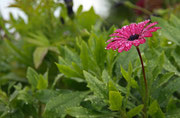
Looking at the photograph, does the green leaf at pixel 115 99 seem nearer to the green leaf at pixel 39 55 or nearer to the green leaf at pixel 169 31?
the green leaf at pixel 169 31

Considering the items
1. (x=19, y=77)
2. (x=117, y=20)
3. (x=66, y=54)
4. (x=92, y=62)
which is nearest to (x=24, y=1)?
(x=19, y=77)

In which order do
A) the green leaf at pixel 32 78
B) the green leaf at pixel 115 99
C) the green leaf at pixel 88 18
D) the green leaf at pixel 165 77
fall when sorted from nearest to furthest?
1. the green leaf at pixel 115 99
2. the green leaf at pixel 165 77
3. the green leaf at pixel 32 78
4. the green leaf at pixel 88 18

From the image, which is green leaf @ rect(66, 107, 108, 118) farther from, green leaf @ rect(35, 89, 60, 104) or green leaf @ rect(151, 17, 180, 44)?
green leaf @ rect(151, 17, 180, 44)

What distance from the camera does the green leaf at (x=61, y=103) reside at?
2.15 feet

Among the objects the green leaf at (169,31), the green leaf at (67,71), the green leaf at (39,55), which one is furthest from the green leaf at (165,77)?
the green leaf at (39,55)

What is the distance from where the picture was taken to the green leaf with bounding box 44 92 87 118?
66 centimetres

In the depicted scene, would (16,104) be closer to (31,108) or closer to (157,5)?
(31,108)

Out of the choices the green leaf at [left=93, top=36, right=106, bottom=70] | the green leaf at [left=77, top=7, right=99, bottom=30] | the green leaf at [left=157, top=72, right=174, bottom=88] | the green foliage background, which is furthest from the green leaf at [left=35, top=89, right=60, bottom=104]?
the green leaf at [left=77, top=7, right=99, bottom=30]

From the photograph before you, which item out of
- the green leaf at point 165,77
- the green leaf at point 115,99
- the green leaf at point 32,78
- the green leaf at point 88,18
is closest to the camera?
the green leaf at point 115,99

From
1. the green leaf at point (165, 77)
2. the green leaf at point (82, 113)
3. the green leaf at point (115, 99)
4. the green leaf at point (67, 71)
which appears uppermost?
the green leaf at point (165, 77)

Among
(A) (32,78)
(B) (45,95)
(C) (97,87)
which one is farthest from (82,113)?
(A) (32,78)

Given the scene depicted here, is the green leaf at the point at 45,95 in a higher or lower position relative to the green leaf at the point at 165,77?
lower

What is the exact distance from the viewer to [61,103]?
0.68 metres

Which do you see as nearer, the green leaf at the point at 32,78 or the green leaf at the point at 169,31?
the green leaf at the point at 169,31
